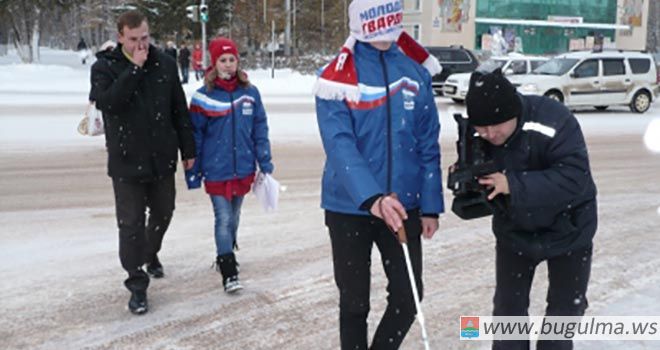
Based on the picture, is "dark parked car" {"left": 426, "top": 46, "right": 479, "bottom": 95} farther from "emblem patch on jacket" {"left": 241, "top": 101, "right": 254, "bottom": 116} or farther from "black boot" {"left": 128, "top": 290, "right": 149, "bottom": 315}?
"black boot" {"left": 128, "top": 290, "right": 149, "bottom": 315}

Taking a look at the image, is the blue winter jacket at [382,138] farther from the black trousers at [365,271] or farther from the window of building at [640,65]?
the window of building at [640,65]

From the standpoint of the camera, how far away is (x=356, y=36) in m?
3.12

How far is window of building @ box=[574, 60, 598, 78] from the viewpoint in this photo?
60.3 ft

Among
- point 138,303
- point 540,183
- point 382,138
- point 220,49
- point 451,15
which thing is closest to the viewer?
point 540,183

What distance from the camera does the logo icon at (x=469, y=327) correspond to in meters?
4.16

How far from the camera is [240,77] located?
4809 millimetres

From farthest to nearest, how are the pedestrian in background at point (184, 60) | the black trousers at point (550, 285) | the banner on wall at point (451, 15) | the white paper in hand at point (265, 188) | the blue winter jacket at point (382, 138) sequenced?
the banner on wall at point (451, 15) → the pedestrian in background at point (184, 60) → the white paper in hand at point (265, 188) → the black trousers at point (550, 285) → the blue winter jacket at point (382, 138)

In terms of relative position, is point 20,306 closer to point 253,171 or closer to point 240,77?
point 253,171

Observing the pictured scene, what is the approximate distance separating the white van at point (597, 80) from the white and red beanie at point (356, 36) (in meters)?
15.5

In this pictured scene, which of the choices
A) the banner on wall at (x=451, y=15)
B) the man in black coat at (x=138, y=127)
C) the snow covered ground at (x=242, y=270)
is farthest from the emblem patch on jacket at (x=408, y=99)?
the banner on wall at (x=451, y=15)

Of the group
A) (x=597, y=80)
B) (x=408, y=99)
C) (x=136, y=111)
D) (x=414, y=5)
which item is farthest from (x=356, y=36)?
(x=414, y=5)

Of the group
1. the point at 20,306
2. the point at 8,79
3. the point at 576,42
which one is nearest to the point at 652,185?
the point at 20,306

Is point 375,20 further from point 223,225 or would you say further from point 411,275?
point 223,225

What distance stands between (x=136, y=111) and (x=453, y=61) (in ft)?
70.6
